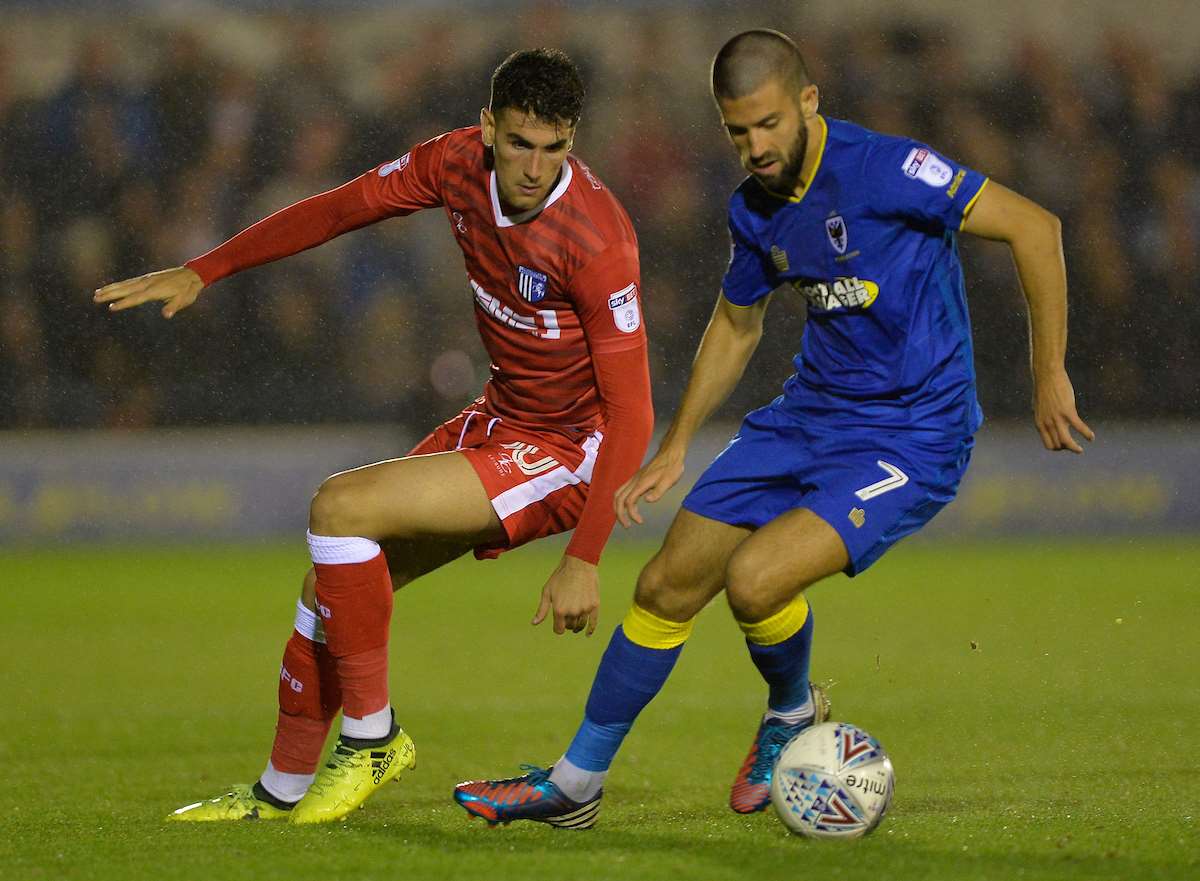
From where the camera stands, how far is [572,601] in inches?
158

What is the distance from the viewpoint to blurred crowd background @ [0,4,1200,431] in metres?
12.0

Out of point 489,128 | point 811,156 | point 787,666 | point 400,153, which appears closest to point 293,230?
point 489,128

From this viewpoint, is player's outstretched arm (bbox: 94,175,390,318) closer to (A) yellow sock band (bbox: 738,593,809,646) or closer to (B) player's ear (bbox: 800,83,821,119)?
(B) player's ear (bbox: 800,83,821,119)

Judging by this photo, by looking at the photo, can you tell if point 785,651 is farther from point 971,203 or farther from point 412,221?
→ point 412,221

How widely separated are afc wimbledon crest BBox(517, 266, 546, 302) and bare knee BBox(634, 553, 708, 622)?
77cm

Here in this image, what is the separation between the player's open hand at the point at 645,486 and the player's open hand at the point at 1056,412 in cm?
85

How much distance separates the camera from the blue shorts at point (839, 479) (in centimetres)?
402

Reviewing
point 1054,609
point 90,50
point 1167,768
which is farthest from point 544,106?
point 90,50

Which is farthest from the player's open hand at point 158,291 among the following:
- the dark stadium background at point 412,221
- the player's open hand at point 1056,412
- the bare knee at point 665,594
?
the dark stadium background at point 412,221

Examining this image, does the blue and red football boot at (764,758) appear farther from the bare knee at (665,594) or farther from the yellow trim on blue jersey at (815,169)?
the yellow trim on blue jersey at (815,169)

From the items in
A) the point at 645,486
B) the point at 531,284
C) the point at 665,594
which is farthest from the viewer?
the point at 531,284

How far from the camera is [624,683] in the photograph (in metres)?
4.14

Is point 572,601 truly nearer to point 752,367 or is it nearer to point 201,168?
point 752,367

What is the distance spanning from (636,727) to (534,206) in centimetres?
229
